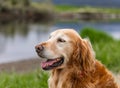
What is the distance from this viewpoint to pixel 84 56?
700 centimetres

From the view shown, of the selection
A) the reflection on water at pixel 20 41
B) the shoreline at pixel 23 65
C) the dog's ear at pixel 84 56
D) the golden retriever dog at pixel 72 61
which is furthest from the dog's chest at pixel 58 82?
the reflection on water at pixel 20 41

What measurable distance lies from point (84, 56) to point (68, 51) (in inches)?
8.8

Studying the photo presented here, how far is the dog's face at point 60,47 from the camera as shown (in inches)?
272

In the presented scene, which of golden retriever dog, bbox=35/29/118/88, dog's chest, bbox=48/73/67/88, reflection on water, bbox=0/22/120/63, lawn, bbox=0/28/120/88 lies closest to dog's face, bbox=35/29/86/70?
golden retriever dog, bbox=35/29/118/88

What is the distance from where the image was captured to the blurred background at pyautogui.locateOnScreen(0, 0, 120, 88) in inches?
652

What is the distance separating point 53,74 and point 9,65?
401 inches

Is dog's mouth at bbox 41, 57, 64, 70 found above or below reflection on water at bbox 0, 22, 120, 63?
above

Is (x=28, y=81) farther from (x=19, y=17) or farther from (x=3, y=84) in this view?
(x=19, y=17)

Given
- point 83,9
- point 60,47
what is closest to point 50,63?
point 60,47

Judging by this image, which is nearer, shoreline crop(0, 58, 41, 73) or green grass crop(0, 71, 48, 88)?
green grass crop(0, 71, 48, 88)

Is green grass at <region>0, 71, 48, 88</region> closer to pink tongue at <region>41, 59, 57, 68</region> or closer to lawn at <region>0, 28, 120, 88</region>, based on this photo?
lawn at <region>0, 28, 120, 88</region>

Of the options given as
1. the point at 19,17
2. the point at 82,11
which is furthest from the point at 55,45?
the point at 82,11

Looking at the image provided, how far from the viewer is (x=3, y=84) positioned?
34.0 ft

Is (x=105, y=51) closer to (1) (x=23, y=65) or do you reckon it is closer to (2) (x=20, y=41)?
(1) (x=23, y=65)
